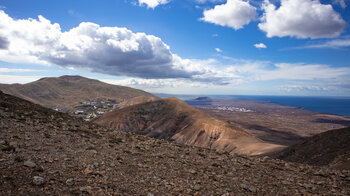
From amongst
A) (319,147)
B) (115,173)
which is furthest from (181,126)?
(115,173)

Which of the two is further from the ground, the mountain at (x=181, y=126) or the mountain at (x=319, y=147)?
the mountain at (x=319, y=147)

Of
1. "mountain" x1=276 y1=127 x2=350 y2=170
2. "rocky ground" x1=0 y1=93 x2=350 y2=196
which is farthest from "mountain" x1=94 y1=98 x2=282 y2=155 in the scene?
"rocky ground" x1=0 y1=93 x2=350 y2=196

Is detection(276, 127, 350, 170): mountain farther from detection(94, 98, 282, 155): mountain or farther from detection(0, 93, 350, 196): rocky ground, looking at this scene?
detection(0, 93, 350, 196): rocky ground

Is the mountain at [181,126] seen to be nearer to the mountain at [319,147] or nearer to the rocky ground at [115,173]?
the mountain at [319,147]

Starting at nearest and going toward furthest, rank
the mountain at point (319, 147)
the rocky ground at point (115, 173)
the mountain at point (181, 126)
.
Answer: the rocky ground at point (115, 173), the mountain at point (319, 147), the mountain at point (181, 126)

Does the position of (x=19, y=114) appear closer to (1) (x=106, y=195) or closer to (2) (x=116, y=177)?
(2) (x=116, y=177)

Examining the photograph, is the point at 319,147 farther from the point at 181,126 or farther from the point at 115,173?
the point at 181,126

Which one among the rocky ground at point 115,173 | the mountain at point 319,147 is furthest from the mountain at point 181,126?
the rocky ground at point 115,173
